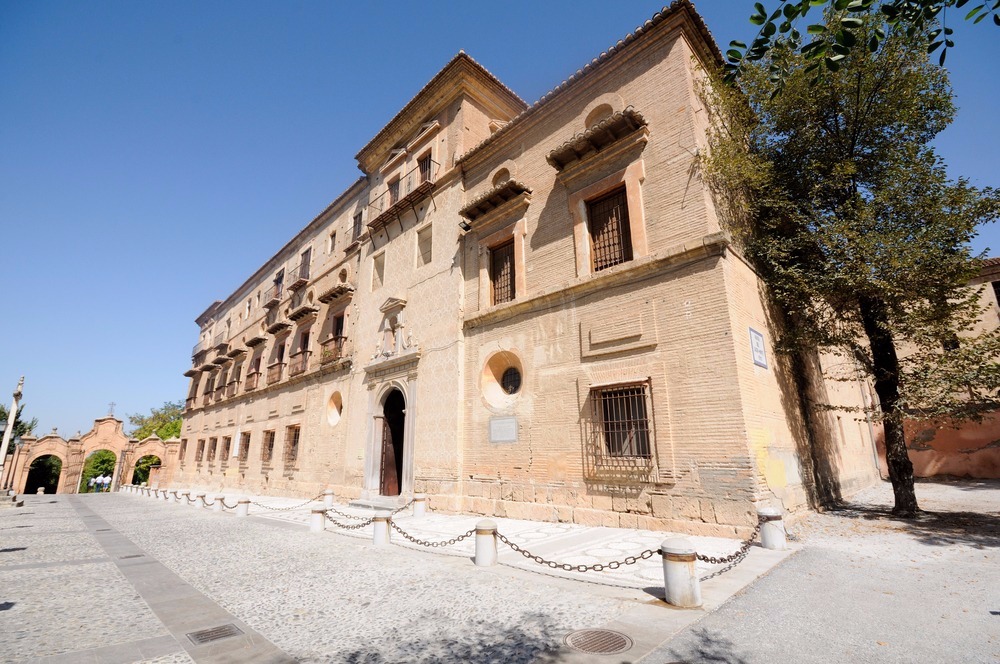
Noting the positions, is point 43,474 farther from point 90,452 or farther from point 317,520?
point 317,520

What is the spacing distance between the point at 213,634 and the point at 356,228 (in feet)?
55.7

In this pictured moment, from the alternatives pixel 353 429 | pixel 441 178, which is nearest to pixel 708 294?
pixel 441 178

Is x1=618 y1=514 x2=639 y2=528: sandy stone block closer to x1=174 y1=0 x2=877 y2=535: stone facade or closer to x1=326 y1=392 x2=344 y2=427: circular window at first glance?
x1=174 y1=0 x2=877 y2=535: stone facade

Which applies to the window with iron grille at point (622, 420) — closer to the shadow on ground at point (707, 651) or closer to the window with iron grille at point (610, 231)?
the window with iron grille at point (610, 231)

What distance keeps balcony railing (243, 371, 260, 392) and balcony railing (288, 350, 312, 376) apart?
13.0 feet

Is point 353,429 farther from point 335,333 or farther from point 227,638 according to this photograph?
point 227,638

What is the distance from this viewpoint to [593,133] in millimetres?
9547

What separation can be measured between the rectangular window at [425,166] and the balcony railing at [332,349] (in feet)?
21.2

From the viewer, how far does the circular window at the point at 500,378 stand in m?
11.0

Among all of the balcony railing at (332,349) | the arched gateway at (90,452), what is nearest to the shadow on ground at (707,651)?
the balcony railing at (332,349)

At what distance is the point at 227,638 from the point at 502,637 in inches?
83.3

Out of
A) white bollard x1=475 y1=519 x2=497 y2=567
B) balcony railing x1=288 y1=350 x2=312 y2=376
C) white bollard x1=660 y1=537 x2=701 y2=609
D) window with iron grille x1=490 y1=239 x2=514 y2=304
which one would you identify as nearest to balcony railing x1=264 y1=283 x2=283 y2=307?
balcony railing x1=288 y1=350 x2=312 y2=376

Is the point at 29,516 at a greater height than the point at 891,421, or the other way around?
the point at 891,421

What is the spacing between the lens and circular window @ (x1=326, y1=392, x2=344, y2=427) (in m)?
16.6
